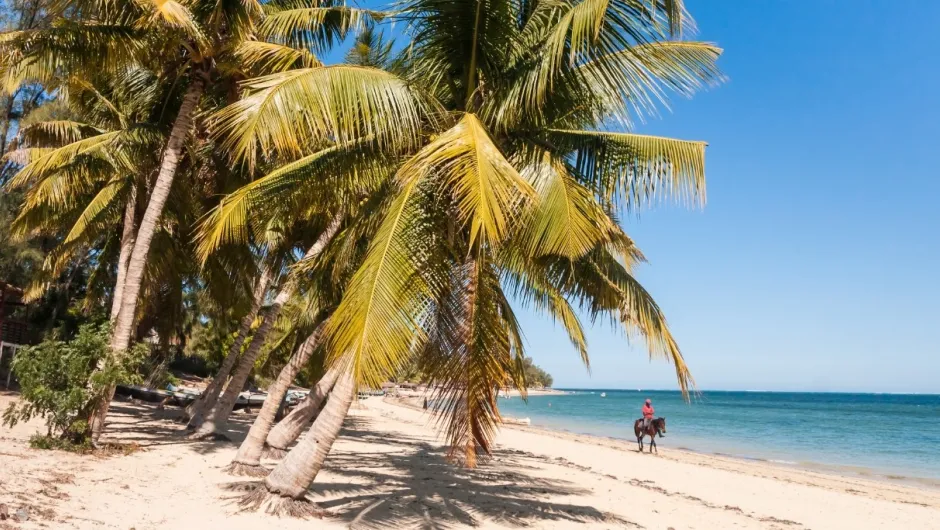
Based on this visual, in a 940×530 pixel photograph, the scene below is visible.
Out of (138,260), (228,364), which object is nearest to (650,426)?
(228,364)

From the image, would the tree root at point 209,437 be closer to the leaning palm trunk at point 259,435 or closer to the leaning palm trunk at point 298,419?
the leaning palm trunk at point 259,435

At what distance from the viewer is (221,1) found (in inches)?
335

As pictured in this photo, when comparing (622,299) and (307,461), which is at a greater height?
(622,299)

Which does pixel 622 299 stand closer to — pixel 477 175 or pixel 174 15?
pixel 477 175

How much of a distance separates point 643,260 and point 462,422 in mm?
4472

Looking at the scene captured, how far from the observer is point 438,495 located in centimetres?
827

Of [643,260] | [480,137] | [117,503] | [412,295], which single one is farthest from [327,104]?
[643,260]

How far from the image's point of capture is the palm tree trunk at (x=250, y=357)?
9234 mm

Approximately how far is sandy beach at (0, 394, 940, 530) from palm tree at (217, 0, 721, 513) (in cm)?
125

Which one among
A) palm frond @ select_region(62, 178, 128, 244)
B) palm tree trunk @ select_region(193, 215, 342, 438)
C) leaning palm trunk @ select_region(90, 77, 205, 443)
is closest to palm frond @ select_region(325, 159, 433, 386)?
palm tree trunk @ select_region(193, 215, 342, 438)

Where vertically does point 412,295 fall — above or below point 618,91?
below

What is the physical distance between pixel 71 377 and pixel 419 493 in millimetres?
5045

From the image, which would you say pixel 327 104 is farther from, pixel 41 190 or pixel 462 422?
pixel 41 190

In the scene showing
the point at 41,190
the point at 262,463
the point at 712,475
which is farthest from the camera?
the point at 712,475
